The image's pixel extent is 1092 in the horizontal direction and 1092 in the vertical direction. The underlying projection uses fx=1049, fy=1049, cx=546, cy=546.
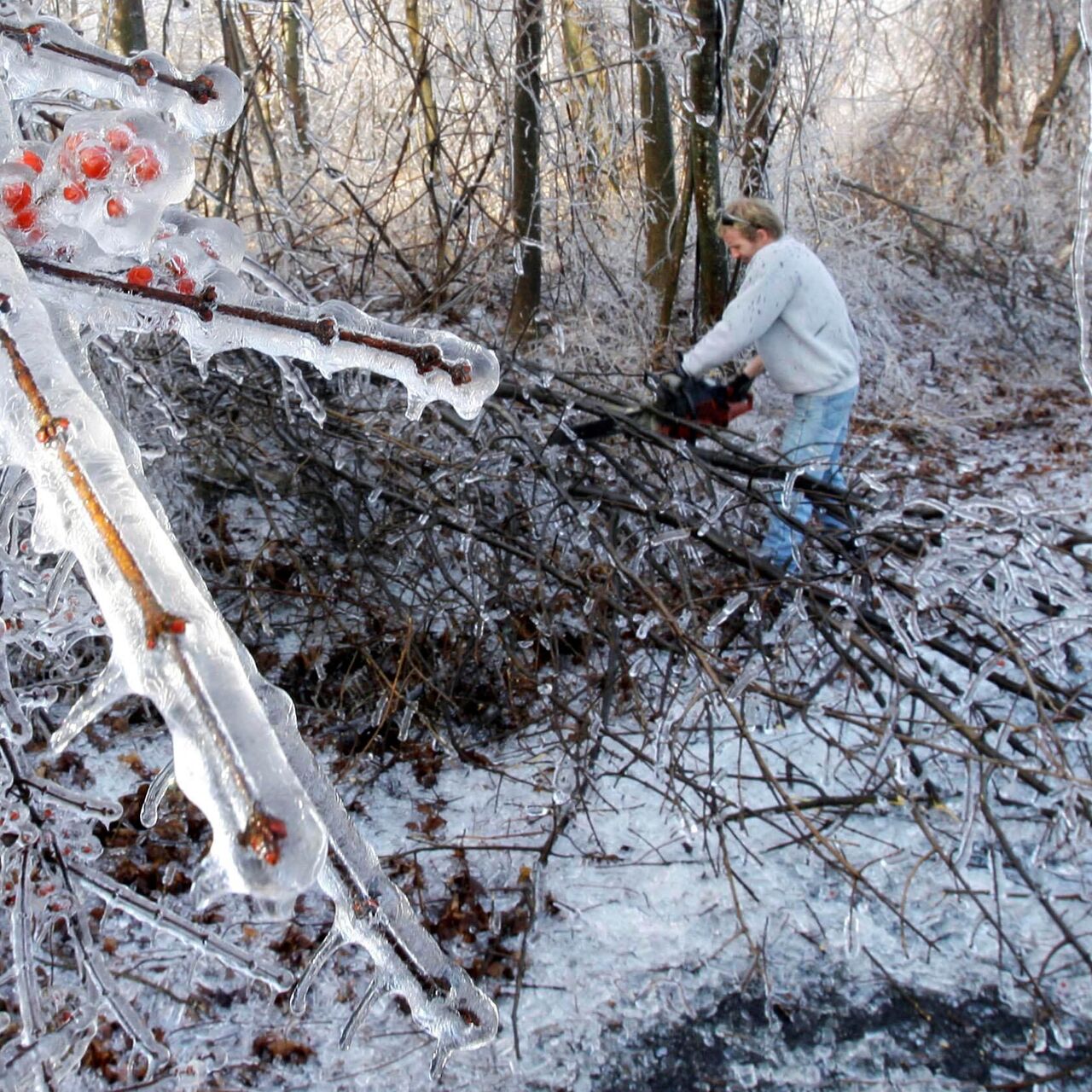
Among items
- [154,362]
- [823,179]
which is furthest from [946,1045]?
[823,179]

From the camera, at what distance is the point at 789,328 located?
5.20m

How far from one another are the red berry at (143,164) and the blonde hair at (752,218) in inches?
183

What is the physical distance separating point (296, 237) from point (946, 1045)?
4582 millimetres

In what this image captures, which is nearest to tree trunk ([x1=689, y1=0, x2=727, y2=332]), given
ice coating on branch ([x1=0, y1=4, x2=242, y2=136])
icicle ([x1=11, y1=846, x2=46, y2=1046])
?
icicle ([x1=11, y1=846, x2=46, y2=1046])

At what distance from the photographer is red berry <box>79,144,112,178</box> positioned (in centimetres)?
91

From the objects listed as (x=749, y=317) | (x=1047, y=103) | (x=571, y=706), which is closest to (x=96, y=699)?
(x=571, y=706)

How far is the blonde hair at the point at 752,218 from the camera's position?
5188mm

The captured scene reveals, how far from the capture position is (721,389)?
16.4 ft

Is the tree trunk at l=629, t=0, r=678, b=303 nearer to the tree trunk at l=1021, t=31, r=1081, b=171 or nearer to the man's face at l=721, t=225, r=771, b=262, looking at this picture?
the man's face at l=721, t=225, r=771, b=262

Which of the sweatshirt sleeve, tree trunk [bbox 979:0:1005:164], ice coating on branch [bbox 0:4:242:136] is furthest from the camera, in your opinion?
tree trunk [bbox 979:0:1005:164]

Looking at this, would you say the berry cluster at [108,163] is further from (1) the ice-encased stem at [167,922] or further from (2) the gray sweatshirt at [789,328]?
(2) the gray sweatshirt at [789,328]

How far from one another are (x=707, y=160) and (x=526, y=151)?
56.1 inches

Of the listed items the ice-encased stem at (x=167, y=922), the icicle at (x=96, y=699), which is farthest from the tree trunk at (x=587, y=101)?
the icicle at (x=96, y=699)

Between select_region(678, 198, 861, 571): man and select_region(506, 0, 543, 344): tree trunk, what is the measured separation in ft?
4.60
